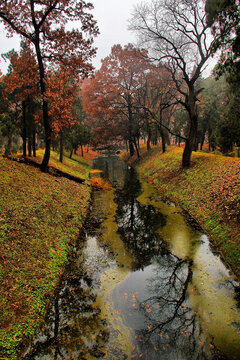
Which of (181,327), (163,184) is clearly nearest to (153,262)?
(181,327)

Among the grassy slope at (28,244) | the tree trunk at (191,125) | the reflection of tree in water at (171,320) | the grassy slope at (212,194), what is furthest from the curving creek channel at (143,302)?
the tree trunk at (191,125)

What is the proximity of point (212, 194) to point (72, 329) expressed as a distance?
10.1m

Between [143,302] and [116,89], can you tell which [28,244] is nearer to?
[143,302]

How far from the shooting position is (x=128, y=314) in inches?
220

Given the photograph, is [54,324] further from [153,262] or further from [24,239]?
[153,262]

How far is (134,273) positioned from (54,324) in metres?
3.00

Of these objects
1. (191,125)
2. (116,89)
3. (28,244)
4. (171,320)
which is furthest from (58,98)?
(116,89)

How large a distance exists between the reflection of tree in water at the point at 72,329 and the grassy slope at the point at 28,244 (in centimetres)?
35

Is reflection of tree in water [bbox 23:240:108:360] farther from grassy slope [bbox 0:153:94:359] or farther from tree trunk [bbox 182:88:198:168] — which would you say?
tree trunk [bbox 182:88:198:168]

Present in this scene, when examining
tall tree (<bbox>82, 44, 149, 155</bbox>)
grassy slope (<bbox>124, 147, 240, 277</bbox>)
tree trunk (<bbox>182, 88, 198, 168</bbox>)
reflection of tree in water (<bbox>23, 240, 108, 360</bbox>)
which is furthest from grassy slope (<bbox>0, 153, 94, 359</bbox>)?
tall tree (<bbox>82, 44, 149, 155</bbox>)

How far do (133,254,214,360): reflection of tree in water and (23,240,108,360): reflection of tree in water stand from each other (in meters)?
1.04

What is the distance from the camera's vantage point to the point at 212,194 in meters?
12.3

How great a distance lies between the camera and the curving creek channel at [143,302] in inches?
181

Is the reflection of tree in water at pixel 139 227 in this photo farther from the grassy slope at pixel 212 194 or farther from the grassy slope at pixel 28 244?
the grassy slope at pixel 28 244
